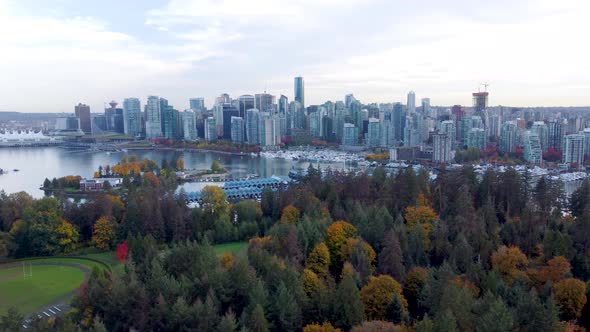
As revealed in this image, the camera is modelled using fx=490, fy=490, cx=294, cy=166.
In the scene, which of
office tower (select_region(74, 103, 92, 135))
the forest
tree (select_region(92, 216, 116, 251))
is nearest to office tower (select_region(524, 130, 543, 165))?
the forest

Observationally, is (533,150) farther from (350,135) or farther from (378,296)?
(378,296)

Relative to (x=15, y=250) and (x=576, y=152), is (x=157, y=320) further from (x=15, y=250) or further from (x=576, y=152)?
(x=576, y=152)

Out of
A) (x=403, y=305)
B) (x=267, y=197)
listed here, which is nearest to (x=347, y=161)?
(x=267, y=197)

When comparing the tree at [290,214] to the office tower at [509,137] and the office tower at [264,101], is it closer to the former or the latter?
the office tower at [509,137]

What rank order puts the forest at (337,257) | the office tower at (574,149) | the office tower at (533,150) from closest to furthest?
the forest at (337,257), the office tower at (574,149), the office tower at (533,150)

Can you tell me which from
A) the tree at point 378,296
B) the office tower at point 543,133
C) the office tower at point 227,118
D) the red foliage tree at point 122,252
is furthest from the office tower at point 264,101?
the tree at point 378,296

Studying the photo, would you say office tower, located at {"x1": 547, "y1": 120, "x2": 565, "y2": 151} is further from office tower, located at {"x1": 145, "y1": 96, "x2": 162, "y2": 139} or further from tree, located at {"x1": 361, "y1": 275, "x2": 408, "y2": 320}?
office tower, located at {"x1": 145, "y1": 96, "x2": 162, "y2": 139}
